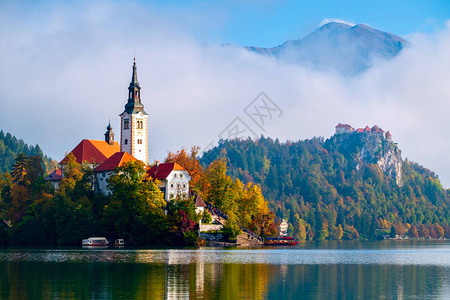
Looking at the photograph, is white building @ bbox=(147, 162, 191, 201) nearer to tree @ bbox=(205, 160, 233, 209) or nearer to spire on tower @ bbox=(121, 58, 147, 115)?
tree @ bbox=(205, 160, 233, 209)

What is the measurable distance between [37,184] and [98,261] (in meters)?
55.2

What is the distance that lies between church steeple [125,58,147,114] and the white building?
63.5ft

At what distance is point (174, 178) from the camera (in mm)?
105688

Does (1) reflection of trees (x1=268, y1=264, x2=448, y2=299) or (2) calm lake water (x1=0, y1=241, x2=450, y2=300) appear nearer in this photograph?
(2) calm lake water (x1=0, y1=241, x2=450, y2=300)

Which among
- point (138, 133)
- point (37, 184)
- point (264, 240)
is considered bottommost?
point (264, 240)

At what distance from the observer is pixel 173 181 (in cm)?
10550

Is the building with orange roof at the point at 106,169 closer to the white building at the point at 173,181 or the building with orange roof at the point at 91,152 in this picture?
the white building at the point at 173,181

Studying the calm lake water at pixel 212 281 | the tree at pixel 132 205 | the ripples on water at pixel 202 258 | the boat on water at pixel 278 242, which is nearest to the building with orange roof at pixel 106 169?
the tree at pixel 132 205

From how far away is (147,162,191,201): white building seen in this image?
104938 millimetres

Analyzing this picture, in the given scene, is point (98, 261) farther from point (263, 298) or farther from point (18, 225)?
point (18, 225)

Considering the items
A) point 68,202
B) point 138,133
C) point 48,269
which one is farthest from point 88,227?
point 48,269

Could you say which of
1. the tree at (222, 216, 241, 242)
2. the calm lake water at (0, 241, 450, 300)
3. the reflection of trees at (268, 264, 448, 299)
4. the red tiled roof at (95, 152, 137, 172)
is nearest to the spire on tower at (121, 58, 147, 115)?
the red tiled roof at (95, 152, 137, 172)

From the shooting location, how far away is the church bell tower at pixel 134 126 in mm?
121875

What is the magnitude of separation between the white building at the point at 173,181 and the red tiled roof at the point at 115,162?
16.2 feet
